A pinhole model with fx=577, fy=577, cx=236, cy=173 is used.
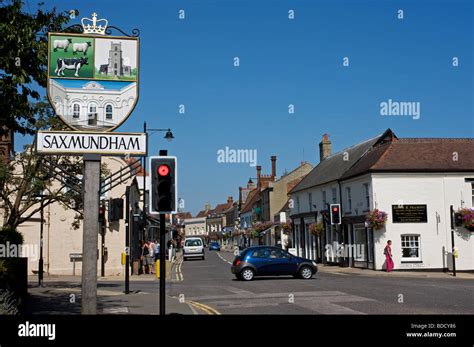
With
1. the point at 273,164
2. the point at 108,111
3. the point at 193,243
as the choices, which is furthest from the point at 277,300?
the point at 273,164

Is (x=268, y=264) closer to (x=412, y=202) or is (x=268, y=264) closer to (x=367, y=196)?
(x=367, y=196)

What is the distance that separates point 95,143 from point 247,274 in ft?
49.4

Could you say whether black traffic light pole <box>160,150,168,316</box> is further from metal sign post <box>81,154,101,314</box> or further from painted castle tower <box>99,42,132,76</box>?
painted castle tower <box>99,42,132,76</box>

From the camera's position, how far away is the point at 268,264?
82.9 ft

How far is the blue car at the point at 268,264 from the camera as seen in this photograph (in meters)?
25.2

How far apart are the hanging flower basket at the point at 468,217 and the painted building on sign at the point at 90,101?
84.1 feet

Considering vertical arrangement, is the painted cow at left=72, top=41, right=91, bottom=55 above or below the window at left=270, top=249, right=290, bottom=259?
above

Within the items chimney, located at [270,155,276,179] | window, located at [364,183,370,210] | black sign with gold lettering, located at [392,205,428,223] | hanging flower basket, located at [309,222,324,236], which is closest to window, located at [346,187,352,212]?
window, located at [364,183,370,210]

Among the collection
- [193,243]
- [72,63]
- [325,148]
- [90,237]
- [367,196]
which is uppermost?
[325,148]

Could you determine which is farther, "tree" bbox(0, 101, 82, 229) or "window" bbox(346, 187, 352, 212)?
"window" bbox(346, 187, 352, 212)

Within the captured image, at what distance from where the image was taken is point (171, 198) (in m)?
10.5

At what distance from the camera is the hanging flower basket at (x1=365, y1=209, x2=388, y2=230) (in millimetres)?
32312

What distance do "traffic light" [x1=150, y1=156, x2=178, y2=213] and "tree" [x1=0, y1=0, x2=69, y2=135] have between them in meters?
3.12

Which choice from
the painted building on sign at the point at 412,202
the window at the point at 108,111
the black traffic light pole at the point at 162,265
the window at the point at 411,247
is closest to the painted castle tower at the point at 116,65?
the window at the point at 108,111
